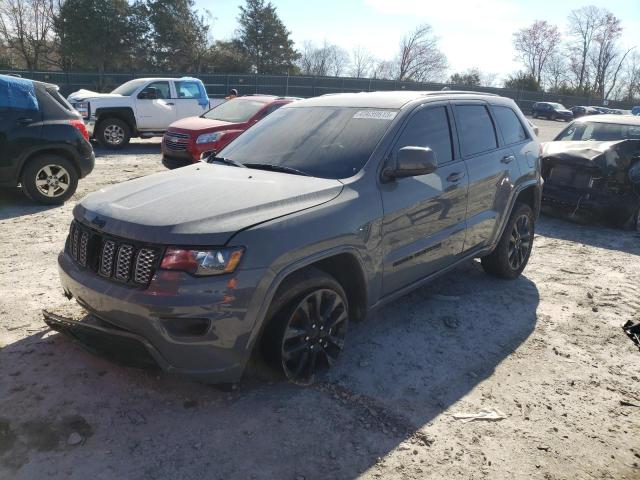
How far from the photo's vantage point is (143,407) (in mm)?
2902

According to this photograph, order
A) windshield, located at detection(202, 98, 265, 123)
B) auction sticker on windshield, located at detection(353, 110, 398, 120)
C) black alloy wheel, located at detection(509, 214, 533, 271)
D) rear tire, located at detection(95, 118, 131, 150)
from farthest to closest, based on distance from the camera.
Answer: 1. rear tire, located at detection(95, 118, 131, 150)
2. windshield, located at detection(202, 98, 265, 123)
3. black alloy wheel, located at detection(509, 214, 533, 271)
4. auction sticker on windshield, located at detection(353, 110, 398, 120)

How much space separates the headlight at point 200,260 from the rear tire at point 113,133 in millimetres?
11638

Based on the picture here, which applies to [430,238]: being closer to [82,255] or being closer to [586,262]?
[82,255]

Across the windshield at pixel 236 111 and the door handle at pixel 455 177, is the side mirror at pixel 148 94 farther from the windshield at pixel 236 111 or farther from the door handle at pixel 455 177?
the door handle at pixel 455 177

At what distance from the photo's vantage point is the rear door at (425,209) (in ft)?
11.2

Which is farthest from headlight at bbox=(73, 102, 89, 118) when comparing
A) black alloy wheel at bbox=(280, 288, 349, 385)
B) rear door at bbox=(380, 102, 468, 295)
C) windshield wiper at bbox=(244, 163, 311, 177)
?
black alloy wheel at bbox=(280, 288, 349, 385)

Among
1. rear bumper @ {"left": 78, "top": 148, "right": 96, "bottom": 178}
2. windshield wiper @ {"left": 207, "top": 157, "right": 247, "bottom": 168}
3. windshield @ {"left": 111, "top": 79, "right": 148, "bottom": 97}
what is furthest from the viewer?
windshield @ {"left": 111, "top": 79, "right": 148, "bottom": 97}

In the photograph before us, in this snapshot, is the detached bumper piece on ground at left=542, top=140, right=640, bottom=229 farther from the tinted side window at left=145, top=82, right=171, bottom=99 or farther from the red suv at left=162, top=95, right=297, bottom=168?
the tinted side window at left=145, top=82, right=171, bottom=99

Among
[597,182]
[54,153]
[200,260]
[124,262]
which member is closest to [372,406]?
[200,260]

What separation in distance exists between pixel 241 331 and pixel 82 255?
1141 millimetres

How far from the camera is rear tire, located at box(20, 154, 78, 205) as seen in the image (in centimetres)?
697

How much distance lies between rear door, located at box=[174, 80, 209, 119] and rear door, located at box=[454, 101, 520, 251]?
10866 mm

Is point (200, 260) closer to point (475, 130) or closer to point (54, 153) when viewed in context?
point (475, 130)

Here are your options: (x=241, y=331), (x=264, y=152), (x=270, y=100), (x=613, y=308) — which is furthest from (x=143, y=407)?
(x=270, y=100)
